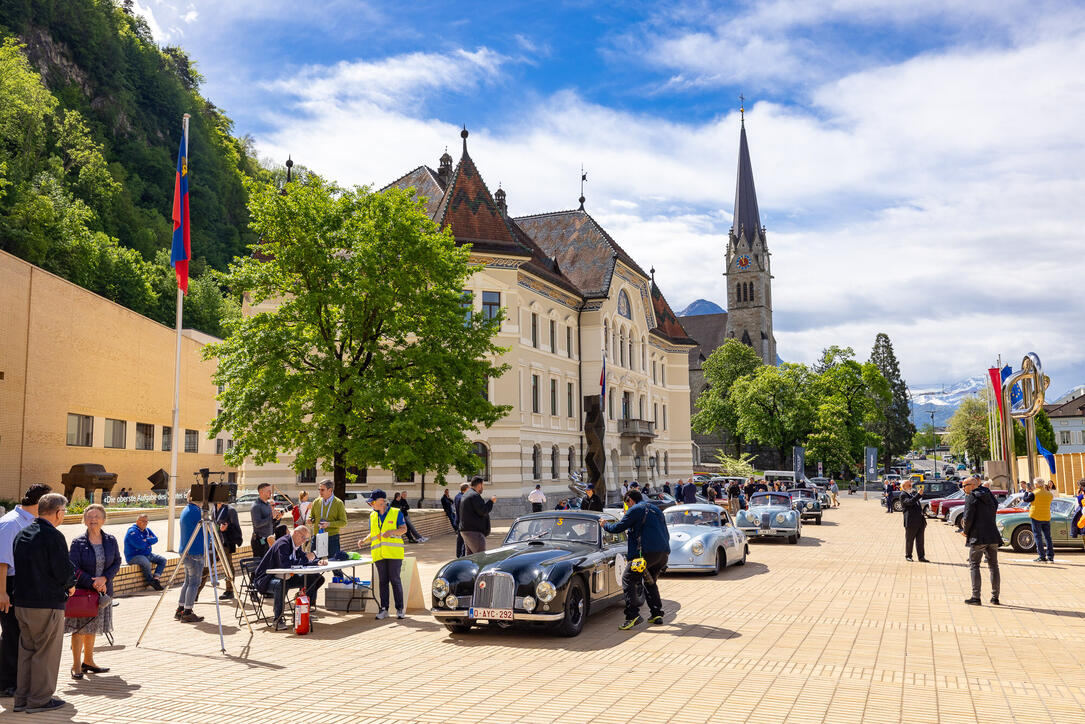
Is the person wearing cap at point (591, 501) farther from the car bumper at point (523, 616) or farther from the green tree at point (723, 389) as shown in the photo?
the green tree at point (723, 389)

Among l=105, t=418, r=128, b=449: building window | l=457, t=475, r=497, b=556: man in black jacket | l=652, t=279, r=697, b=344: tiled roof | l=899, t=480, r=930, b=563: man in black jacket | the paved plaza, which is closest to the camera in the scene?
the paved plaza

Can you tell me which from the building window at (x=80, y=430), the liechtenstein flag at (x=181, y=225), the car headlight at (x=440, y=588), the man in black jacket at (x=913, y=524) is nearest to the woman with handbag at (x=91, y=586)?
the car headlight at (x=440, y=588)

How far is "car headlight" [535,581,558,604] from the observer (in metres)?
10.2

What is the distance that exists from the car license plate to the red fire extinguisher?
2.28 metres

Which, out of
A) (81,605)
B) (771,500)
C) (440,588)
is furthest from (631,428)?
(81,605)

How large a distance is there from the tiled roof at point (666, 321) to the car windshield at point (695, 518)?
44.2 metres

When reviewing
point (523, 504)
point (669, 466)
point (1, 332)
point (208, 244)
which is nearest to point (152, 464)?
point (1, 332)

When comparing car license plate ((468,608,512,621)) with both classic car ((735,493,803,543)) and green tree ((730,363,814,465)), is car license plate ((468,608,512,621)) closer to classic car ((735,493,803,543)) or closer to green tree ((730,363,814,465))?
classic car ((735,493,803,543))

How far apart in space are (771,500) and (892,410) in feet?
273

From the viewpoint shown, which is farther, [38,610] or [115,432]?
[115,432]

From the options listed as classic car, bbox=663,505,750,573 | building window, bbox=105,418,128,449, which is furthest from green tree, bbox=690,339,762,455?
classic car, bbox=663,505,750,573

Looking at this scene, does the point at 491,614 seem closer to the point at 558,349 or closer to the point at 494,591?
the point at 494,591

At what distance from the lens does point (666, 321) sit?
64.3 m

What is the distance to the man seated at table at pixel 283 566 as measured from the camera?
37.6 feet
